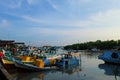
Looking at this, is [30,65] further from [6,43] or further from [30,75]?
[6,43]

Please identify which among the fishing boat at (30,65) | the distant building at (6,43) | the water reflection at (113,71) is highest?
the distant building at (6,43)

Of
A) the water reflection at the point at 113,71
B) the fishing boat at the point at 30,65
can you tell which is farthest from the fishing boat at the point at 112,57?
the fishing boat at the point at 30,65

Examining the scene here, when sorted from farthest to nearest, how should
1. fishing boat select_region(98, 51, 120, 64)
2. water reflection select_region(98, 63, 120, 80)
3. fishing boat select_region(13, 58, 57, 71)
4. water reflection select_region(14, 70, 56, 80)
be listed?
fishing boat select_region(98, 51, 120, 64) < water reflection select_region(98, 63, 120, 80) < fishing boat select_region(13, 58, 57, 71) < water reflection select_region(14, 70, 56, 80)

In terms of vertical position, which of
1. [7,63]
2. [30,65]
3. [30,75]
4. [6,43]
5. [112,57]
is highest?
[6,43]

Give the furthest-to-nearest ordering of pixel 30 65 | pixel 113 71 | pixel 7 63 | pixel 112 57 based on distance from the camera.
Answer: pixel 112 57 < pixel 113 71 < pixel 7 63 < pixel 30 65

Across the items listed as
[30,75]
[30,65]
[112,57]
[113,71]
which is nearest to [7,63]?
[30,65]

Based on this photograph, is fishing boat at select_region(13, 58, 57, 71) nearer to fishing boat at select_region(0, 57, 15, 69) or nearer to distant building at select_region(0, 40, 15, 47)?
fishing boat at select_region(0, 57, 15, 69)

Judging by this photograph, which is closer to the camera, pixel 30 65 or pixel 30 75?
pixel 30 75

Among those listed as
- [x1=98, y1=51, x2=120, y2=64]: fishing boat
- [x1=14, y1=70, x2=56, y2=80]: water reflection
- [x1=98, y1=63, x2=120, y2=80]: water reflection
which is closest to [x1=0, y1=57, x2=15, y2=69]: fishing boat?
[x1=14, y1=70, x2=56, y2=80]: water reflection

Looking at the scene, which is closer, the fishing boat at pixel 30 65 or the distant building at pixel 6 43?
the fishing boat at pixel 30 65

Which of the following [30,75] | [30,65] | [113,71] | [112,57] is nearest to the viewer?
[30,75]

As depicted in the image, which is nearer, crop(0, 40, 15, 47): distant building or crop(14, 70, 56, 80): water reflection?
crop(14, 70, 56, 80): water reflection

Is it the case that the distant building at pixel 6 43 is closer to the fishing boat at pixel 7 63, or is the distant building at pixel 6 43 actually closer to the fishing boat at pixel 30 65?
the fishing boat at pixel 7 63

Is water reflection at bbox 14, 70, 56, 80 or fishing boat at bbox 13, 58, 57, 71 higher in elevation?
fishing boat at bbox 13, 58, 57, 71
